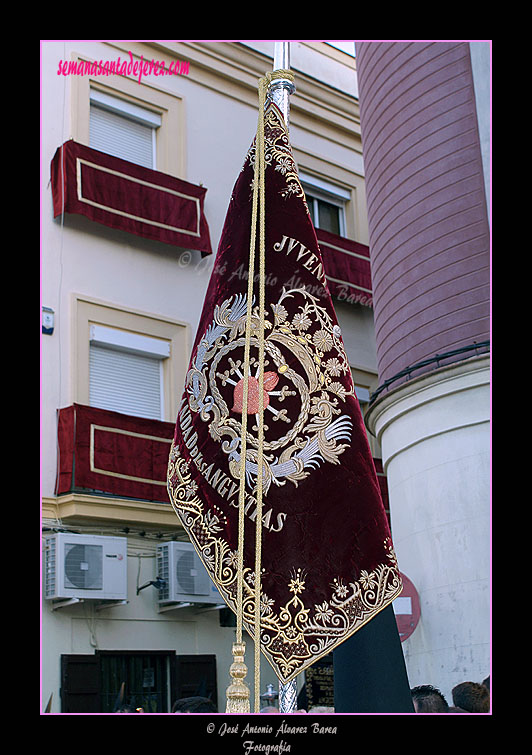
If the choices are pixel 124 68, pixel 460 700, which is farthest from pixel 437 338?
pixel 124 68

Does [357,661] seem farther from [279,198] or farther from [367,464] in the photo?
[279,198]

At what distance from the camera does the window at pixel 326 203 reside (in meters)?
9.87

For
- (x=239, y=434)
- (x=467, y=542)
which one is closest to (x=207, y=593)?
(x=467, y=542)

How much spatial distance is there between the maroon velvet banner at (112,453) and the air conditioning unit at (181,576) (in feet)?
1.43

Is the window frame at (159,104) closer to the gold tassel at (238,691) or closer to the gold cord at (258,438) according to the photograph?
the gold cord at (258,438)

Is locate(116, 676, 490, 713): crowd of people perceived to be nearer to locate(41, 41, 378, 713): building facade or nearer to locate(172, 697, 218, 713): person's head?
locate(172, 697, 218, 713): person's head

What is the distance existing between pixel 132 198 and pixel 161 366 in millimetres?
1512

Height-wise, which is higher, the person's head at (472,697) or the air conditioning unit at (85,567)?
the air conditioning unit at (85,567)

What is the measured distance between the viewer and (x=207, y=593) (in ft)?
24.5

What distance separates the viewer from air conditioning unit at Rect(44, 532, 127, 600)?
677cm

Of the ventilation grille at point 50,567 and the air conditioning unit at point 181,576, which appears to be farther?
the air conditioning unit at point 181,576

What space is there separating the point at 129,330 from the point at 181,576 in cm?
217

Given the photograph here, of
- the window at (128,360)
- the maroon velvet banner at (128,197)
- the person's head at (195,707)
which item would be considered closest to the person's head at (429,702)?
the person's head at (195,707)

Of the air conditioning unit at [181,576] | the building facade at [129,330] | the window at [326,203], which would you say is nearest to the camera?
the building facade at [129,330]
